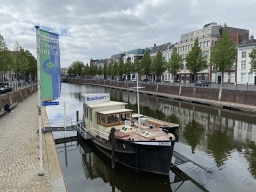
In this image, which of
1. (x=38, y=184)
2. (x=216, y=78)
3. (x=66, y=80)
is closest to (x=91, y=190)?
(x=38, y=184)

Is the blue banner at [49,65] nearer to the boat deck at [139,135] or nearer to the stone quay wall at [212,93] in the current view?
the boat deck at [139,135]

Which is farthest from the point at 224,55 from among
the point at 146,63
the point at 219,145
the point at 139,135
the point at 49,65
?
the point at 49,65

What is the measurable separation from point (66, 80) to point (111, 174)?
502ft

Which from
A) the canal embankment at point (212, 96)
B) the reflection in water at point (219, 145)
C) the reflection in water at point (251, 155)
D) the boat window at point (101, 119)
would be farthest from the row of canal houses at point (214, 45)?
the boat window at point (101, 119)

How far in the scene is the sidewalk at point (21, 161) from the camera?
8.70m

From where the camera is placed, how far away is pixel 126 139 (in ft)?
38.6

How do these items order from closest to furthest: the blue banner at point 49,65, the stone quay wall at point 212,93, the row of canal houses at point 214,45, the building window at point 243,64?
the blue banner at point 49,65, the stone quay wall at point 212,93, the row of canal houses at point 214,45, the building window at point 243,64

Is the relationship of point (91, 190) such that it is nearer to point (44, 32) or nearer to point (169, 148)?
point (169, 148)

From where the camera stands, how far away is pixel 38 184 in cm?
870

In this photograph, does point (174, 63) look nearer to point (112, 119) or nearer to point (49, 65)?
point (112, 119)

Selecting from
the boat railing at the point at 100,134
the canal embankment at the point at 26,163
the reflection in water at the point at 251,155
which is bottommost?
the reflection in water at the point at 251,155

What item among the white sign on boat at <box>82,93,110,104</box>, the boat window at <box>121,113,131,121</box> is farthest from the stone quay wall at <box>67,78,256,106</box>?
the white sign on boat at <box>82,93,110,104</box>

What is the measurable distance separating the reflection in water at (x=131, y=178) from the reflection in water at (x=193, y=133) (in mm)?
4904

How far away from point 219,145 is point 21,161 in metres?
15.0
